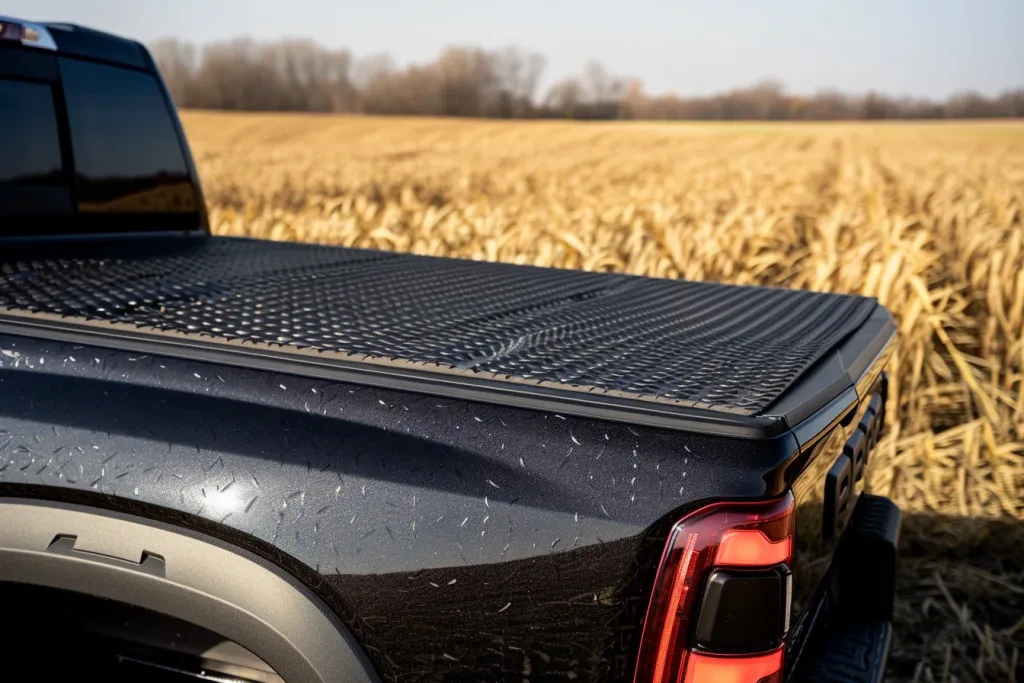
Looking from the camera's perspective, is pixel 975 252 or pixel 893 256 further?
pixel 975 252

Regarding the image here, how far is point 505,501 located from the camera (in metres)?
1.20

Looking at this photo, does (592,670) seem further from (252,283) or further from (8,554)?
(252,283)

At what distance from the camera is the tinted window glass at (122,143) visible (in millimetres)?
2643

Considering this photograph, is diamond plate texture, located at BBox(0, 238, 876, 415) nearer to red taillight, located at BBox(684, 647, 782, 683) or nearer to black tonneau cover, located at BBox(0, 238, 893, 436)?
black tonneau cover, located at BBox(0, 238, 893, 436)

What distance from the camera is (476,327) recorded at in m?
1.73

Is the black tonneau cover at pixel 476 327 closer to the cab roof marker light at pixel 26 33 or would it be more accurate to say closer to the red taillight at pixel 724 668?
the red taillight at pixel 724 668

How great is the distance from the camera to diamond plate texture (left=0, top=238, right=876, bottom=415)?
1.42 meters

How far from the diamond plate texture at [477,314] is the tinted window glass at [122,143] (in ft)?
0.86

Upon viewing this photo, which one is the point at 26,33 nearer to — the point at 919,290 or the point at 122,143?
the point at 122,143

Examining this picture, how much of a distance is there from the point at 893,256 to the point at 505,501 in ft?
13.6

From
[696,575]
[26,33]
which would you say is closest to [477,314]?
[696,575]

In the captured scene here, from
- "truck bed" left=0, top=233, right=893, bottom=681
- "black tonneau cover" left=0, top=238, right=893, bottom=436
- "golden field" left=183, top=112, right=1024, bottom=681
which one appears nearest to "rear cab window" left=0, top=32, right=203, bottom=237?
"black tonneau cover" left=0, top=238, right=893, bottom=436

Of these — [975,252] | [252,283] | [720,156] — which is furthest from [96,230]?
[720,156]

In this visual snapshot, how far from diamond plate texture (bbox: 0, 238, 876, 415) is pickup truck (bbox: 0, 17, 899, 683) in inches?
0.5
